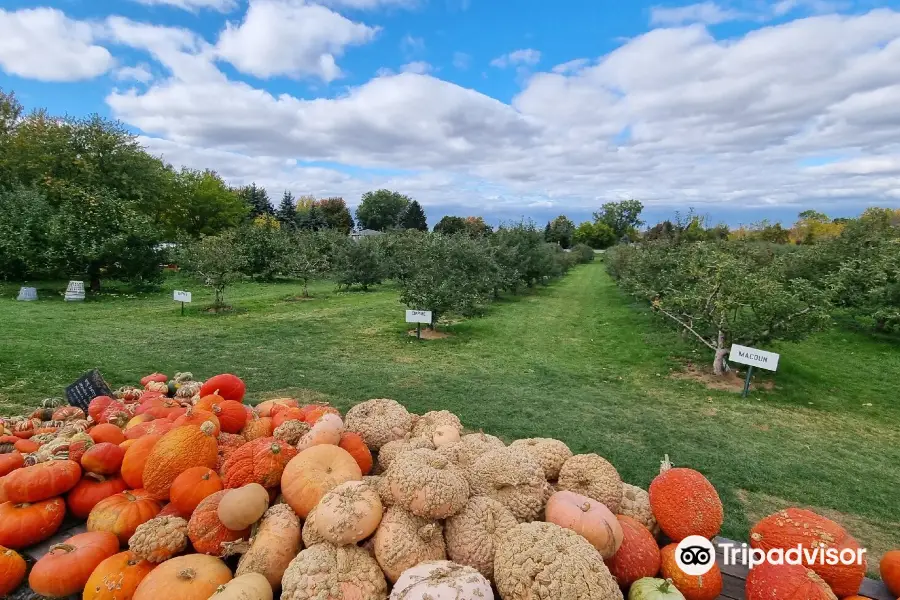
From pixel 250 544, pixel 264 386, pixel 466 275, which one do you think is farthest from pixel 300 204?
pixel 250 544

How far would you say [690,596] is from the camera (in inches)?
85.0

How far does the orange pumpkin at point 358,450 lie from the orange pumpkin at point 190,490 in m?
0.69

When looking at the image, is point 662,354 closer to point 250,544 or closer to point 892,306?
point 892,306

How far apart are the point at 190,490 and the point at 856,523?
5.65 metres

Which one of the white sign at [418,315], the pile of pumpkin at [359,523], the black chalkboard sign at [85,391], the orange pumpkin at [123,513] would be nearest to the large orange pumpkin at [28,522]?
the pile of pumpkin at [359,523]

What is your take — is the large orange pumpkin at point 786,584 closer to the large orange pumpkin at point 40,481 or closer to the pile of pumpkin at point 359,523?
the pile of pumpkin at point 359,523

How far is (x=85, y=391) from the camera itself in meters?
4.40

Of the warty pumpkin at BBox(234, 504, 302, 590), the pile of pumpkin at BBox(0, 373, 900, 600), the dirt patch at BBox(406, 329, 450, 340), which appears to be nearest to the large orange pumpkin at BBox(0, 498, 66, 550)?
the pile of pumpkin at BBox(0, 373, 900, 600)

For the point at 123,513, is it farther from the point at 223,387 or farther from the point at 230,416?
the point at 223,387

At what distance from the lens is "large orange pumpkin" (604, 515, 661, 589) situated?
7.26ft

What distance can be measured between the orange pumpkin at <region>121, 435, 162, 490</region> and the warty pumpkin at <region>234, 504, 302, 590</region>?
1.01 metres

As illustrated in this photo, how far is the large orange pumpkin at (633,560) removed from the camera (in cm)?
221

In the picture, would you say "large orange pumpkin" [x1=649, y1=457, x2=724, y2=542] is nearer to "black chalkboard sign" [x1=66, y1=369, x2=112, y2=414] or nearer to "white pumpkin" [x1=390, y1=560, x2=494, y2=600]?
"white pumpkin" [x1=390, y1=560, x2=494, y2=600]

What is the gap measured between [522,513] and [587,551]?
53 cm
